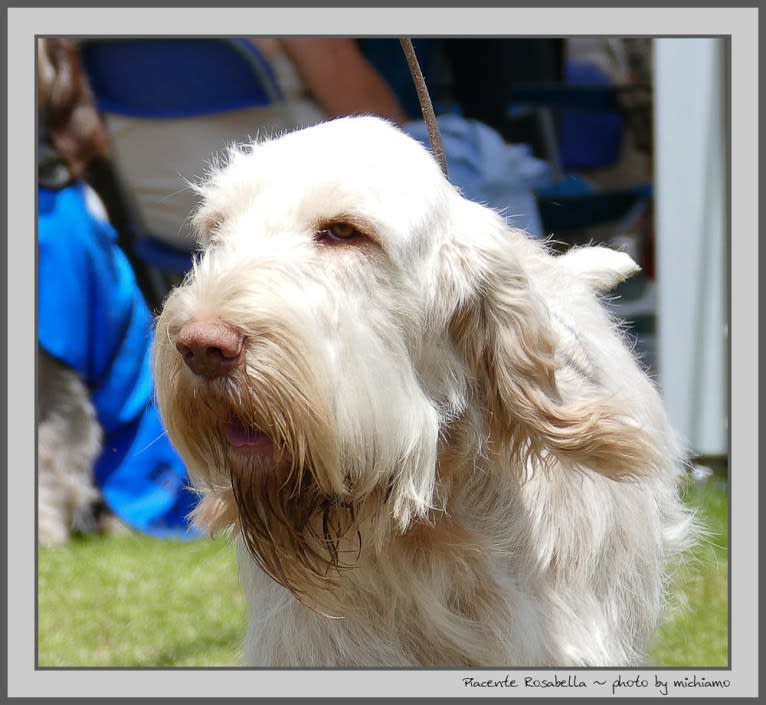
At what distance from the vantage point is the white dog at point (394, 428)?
231 cm

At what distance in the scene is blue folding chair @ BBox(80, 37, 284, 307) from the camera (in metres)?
5.71

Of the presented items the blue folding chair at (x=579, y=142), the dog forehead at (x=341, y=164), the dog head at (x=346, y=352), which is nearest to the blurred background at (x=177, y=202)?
the blue folding chair at (x=579, y=142)

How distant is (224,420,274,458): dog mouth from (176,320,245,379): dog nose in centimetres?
17

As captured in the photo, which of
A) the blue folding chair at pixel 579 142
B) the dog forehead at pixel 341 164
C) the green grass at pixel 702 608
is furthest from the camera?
the blue folding chair at pixel 579 142

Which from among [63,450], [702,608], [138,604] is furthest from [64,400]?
[702,608]

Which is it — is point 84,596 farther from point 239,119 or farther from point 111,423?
point 239,119

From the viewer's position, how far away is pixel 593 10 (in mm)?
2924

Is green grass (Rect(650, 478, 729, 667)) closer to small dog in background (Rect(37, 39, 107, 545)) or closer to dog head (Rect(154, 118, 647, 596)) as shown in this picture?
dog head (Rect(154, 118, 647, 596))

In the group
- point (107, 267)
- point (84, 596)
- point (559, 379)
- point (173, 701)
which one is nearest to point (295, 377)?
point (559, 379)

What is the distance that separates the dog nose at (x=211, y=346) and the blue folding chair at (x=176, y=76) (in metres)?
3.62

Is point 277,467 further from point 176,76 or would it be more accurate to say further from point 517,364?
point 176,76

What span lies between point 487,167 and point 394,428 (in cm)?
358

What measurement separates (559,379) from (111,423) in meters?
3.61

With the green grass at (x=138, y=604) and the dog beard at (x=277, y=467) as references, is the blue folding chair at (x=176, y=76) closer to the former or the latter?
the green grass at (x=138, y=604)
